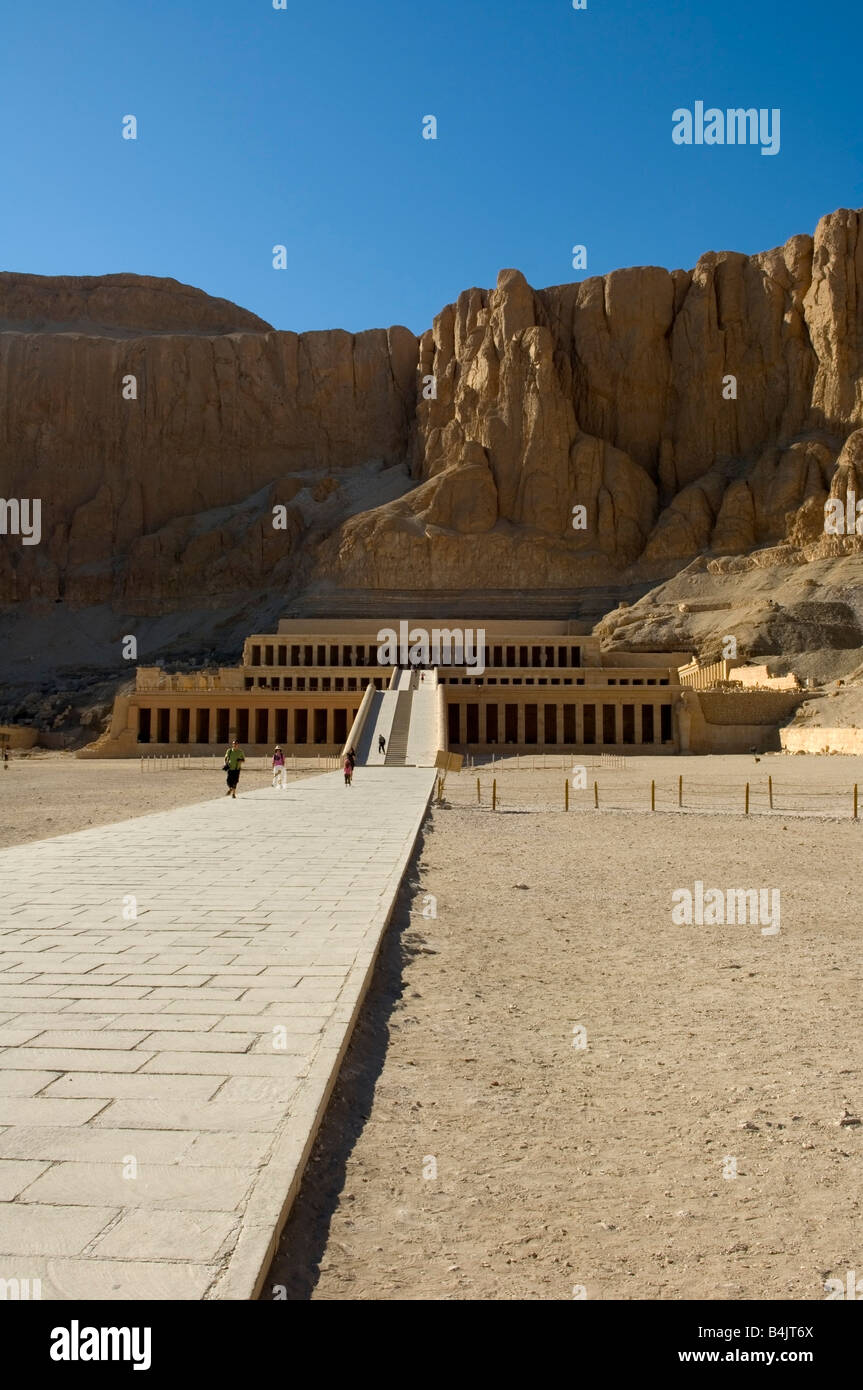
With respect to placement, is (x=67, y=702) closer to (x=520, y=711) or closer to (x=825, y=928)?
(x=520, y=711)

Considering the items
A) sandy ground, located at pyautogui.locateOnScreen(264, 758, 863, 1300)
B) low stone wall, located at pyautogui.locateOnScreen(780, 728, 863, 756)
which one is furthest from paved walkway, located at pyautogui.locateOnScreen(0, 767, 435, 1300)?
low stone wall, located at pyautogui.locateOnScreen(780, 728, 863, 756)

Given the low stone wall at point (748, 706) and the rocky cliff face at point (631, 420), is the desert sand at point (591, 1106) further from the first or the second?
the rocky cliff face at point (631, 420)

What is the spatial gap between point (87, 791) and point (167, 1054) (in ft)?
71.8

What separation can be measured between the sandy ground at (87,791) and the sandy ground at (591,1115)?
9482 mm

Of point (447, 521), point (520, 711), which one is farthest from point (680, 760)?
point (447, 521)

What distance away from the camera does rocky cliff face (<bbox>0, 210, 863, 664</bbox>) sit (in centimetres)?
6862

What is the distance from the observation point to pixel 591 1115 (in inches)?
196

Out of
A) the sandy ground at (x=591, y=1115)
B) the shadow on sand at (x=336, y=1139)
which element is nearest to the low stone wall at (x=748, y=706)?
the sandy ground at (x=591, y=1115)

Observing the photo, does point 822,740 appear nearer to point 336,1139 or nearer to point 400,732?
point 400,732

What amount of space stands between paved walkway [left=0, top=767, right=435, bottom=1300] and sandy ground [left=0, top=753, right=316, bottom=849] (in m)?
6.50

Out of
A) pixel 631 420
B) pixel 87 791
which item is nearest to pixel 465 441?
pixel 631 420

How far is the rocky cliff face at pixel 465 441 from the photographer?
225ft

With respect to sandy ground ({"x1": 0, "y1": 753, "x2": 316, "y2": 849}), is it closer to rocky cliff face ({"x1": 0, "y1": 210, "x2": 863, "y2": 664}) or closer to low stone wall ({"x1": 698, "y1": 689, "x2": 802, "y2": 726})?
low stone wall ({"x1": 698, "y1": 689, "x2": 802, "y2": 726})

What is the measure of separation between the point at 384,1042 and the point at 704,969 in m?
2.97
